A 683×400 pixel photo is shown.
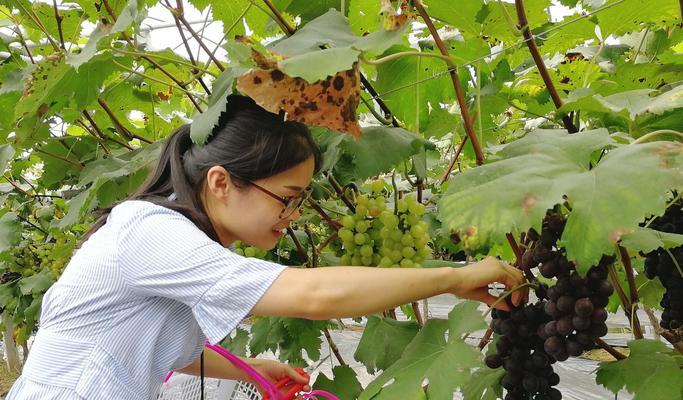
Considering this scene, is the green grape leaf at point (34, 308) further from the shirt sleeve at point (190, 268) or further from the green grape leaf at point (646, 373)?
the green grape leaf at point (646, 373)

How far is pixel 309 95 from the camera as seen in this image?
2.99 ft

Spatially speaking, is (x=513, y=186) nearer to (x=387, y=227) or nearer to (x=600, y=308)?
(x=600, y=308)

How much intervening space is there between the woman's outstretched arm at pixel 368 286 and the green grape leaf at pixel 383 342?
1.22 ft

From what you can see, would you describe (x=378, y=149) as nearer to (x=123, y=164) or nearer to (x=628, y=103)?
(x=628, y=103)

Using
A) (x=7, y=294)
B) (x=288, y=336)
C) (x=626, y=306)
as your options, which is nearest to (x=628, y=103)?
(x=626, y=306)

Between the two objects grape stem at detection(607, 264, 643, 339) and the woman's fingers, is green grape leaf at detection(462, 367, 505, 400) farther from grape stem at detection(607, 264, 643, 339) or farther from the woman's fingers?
the woman's fingers

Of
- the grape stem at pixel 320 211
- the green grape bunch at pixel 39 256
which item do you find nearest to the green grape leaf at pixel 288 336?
the grape stem at pixel 320 211

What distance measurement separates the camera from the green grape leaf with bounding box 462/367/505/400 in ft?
3.44

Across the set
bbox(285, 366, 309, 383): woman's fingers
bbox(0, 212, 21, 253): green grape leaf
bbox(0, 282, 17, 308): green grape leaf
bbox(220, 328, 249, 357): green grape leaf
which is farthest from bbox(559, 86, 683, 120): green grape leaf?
bbox(0, 282, 17, 308): green grape leaf

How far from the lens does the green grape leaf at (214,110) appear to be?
1046mm

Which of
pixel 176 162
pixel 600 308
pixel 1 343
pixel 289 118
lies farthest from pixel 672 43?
pixel 1 343

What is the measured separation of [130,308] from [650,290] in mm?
1038

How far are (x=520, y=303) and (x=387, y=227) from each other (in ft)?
1.10

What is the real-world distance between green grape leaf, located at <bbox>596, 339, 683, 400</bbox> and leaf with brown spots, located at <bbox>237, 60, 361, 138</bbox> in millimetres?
539
